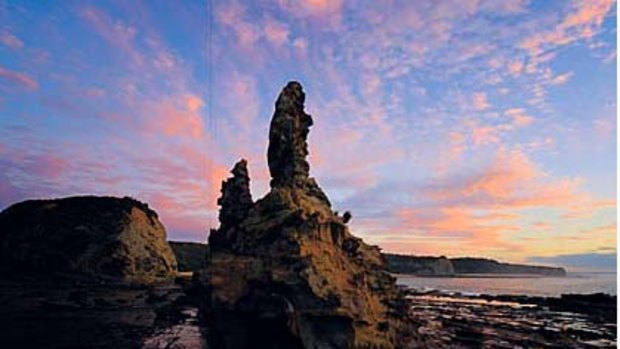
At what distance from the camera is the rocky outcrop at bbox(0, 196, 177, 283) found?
7756cm

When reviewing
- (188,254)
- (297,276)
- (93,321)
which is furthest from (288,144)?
(188,254)

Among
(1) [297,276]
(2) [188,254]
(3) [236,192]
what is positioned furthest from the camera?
(2) [188,254]

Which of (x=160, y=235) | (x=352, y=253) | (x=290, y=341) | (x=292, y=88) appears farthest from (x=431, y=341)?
(x=160, y=235)

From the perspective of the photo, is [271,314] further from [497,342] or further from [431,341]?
[497,342]

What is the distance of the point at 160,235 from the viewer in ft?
316

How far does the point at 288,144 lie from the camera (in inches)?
996

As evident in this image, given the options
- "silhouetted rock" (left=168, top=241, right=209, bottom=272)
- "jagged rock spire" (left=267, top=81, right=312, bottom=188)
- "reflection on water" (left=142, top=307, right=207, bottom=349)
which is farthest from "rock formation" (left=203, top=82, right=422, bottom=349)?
"silhouetted rock" (left=168, top=241, right=209, bottom=272)

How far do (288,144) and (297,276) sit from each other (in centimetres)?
740

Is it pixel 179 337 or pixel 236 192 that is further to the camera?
pixel 236 192

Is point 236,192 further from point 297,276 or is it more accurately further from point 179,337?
point 297,276

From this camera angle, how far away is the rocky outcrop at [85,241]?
77.6m

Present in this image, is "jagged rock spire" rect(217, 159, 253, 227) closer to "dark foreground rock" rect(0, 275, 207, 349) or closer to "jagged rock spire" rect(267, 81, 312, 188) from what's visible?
"dark foreground rock" rect(0, 275, 207, 349)

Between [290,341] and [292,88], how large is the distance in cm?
1262

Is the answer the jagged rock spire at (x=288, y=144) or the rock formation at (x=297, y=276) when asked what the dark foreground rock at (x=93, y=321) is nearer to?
the rock formation at (x=297, y=276)
